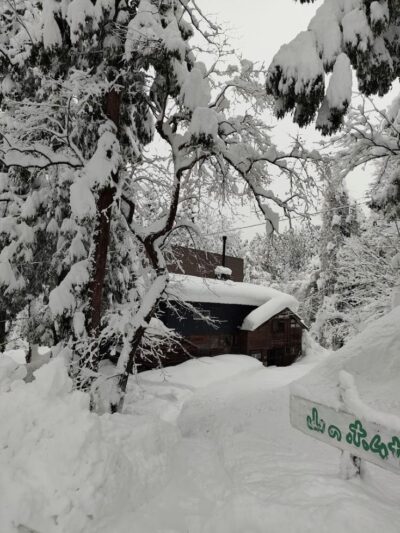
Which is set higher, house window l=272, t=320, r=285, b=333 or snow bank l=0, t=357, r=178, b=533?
snow bank l=0, t=357, r=178, b=533

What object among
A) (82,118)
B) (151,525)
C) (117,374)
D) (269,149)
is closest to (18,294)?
(117,374)

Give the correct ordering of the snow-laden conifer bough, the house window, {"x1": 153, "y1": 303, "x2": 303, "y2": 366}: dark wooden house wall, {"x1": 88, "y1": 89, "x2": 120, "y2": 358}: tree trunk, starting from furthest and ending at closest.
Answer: the house window
{"x1": 153, "y1": 303, "x2": 303, "y2": 366}: dark wooden house wall
{"x1": 88, "y1": 89, "x2": 120, "y2": 358}: tree trunk
the snow-laden conifer bough

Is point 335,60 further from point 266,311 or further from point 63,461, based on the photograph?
point 266,311

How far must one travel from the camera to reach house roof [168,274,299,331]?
59.8ft

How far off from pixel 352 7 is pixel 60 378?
5.36 m

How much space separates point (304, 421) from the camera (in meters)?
4.05

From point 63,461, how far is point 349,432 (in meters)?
2.67

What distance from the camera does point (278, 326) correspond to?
22.8 m

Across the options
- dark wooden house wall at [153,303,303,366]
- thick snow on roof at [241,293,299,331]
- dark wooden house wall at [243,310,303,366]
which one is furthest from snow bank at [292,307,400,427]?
dark wooden house wall at [243,310,303,366]

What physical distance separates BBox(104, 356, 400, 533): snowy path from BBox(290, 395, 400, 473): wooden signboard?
374mm

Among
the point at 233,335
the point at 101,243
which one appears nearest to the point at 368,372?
the point at 101,243

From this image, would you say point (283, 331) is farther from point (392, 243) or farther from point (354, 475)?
point (354, 475)

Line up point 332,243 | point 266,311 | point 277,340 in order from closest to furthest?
point 266,311 < point 277,340 < point 332,243

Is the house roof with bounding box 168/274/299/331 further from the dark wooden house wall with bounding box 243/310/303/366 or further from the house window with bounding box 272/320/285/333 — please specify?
the house window with bounding box 272/320/285/333
